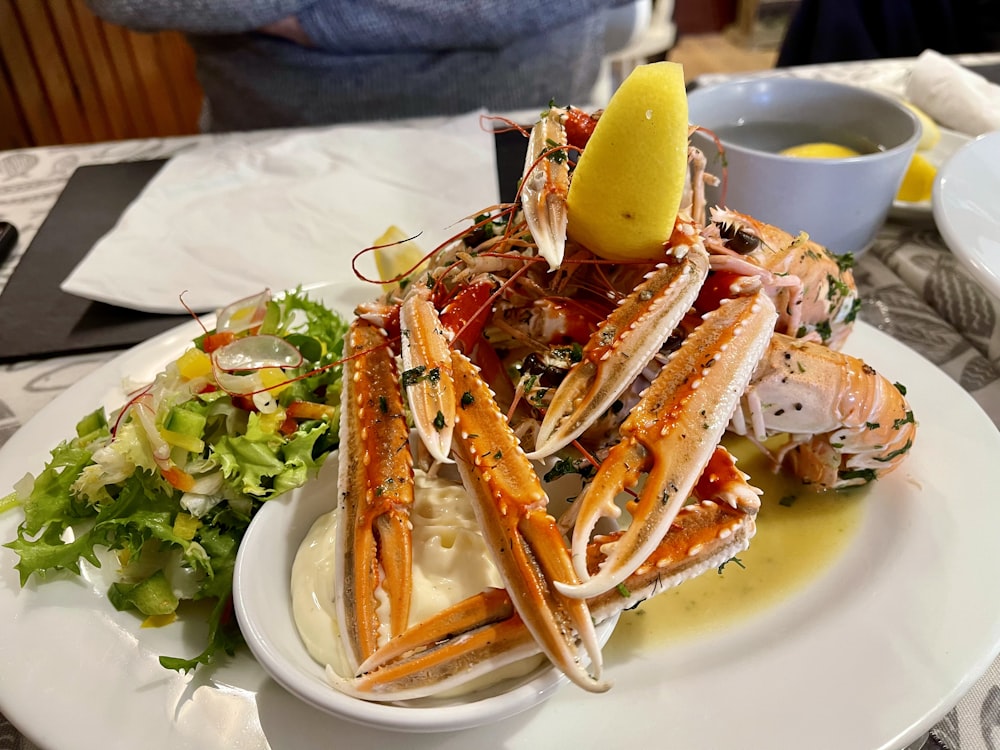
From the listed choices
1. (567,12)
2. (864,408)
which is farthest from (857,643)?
(567,12)

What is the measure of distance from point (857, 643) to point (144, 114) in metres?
3.15

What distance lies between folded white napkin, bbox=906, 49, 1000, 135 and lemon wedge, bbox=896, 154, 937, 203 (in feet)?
0.86

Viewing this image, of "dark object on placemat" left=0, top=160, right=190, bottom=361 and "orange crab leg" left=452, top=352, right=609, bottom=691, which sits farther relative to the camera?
"dark object on placemat" left=0, top=160, right=190, bottom=361

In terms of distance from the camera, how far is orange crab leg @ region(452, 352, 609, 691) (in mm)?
566

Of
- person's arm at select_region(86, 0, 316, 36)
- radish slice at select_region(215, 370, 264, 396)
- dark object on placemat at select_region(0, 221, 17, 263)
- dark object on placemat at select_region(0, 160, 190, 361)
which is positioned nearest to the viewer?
radish slice at select_region(215, 370, 264, 396)

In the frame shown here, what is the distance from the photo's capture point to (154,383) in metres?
0.96

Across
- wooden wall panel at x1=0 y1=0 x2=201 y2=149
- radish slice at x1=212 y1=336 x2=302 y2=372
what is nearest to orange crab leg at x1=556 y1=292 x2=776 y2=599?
radish slice at x1=212 y1=336 x2=302 y2=372

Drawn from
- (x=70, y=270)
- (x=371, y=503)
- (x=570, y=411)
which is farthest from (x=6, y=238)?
(x=570, y=411)

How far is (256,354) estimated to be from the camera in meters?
0.96

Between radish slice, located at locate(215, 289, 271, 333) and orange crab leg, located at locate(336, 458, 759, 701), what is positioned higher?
orange crab leg, located at locate(336, 458, 759, 701)

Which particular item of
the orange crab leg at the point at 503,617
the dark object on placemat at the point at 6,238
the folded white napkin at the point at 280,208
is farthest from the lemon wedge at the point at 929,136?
the dark object on placemat at the point at 6,238

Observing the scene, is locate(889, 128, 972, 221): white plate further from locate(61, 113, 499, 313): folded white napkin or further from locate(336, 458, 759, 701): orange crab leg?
locate(336, 458, 759, 701): orange crab leg

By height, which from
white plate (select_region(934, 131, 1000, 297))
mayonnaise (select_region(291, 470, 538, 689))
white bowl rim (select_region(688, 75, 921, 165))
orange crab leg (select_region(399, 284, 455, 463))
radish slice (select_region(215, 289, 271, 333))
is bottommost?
mayonnaise (select_region(291, 470, 538, 689))

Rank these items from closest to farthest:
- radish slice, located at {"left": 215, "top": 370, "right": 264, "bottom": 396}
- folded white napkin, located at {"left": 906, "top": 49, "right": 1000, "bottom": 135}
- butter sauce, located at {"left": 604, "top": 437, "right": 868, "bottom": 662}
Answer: butter sauce, located at {"left": 604, "top": 437, "right": 868, "bottom": 662} < radish slice, located at {"left": 215, "top": 370, "right": 264, "bottom": 396} < folded white napkin, located at {"left": 906, "top": 49, "right": 1000, "bottom": 135}
